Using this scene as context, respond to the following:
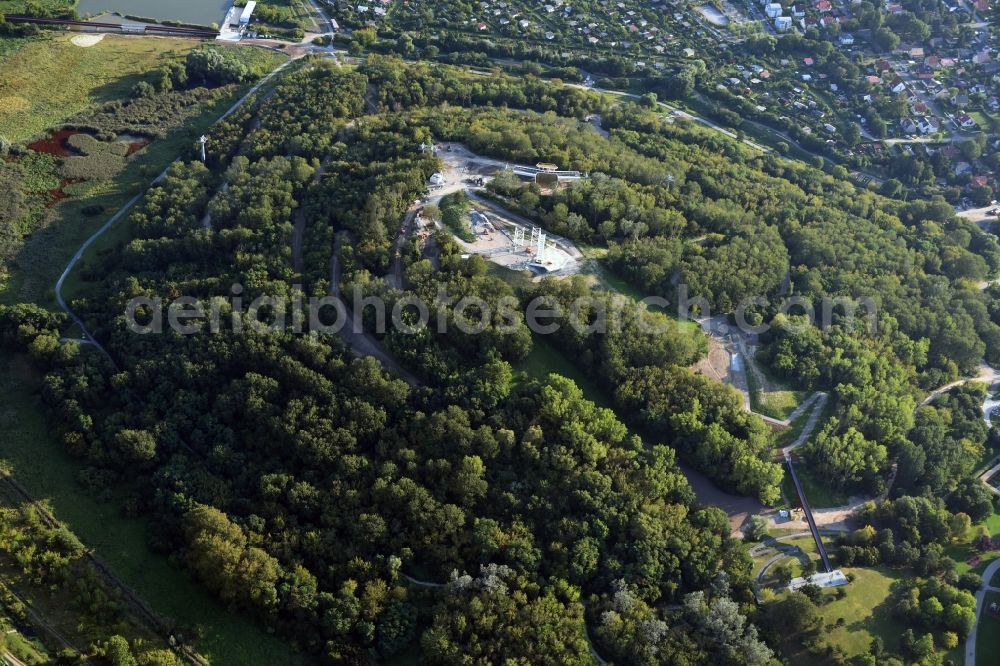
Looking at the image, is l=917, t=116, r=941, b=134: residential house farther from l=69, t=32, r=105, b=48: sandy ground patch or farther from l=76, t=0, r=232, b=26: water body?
l=69, t=32, r=105, b=48: sandy ground patch

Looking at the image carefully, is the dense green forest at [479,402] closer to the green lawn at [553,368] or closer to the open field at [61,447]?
the green lawn at [553,368]

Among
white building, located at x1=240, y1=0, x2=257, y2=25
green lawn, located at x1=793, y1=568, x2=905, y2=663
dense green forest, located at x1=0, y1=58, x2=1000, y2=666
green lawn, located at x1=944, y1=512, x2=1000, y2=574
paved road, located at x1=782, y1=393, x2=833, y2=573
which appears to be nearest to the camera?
dense green forest, located at x1=0, y1=58, x2=1000, y2=666

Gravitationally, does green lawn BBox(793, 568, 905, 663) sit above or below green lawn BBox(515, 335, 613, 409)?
below

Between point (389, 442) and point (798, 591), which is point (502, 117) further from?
point (798, 591)

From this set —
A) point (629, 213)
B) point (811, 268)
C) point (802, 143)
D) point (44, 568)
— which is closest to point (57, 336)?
point (44, 568)

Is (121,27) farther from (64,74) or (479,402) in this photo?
(479,402)

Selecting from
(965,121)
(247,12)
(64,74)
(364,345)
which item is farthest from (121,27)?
(965,121)

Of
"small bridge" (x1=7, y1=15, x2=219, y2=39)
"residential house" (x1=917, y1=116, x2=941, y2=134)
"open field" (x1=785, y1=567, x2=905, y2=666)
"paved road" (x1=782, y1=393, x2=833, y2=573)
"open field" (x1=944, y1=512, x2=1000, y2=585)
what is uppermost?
"small bridge" (x1=7, y1=15, x2=219, y2=39)

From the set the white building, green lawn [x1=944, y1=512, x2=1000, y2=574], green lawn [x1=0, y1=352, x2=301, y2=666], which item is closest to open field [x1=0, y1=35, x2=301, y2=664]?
green lawn [x1=0, y1=352, x2=301, y2=666]
